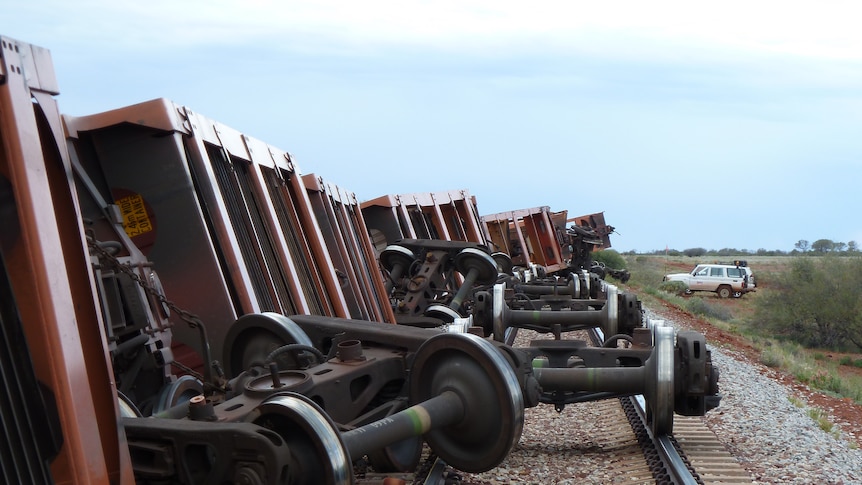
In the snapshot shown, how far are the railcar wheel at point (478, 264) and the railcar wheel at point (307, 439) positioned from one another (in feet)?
28.0

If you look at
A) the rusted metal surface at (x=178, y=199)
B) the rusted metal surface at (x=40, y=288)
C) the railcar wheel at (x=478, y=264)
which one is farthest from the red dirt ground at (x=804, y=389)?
the rusted metal surface at (x=40, y=288)

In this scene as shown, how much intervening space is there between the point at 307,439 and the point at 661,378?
10.4 feet

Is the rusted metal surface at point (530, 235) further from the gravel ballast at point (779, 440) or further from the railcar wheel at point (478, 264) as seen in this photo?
the gravel ballast at point (779, 440)

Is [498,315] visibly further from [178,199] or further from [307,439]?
[307,439]

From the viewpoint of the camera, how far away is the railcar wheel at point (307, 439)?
303 cm

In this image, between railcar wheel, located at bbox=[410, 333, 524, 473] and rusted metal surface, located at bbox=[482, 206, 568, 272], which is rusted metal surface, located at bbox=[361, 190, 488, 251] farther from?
railcar wheel, located at bbox=[410, 333, 524, 473]

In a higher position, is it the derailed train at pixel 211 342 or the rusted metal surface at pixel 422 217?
the rusted metal surface at pixel 422 217

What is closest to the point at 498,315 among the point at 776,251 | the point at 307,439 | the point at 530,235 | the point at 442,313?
the point at 442,313

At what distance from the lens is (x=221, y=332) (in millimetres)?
6355

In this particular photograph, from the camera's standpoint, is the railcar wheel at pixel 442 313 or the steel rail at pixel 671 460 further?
the railcar wheel at pixel 442 313

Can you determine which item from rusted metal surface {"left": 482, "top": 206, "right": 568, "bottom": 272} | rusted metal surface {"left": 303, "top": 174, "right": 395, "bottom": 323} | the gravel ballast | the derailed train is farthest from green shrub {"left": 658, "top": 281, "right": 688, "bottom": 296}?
the gravel ballast

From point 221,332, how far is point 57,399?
137 inches

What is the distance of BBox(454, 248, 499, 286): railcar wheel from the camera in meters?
11.7

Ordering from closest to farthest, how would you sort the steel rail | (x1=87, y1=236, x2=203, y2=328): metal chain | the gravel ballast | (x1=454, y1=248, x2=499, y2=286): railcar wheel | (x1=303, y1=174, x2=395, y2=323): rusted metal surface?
(x1=87, y1=236, x2=203, y2=328): metal chain → the steel rail → the gravel ballast → (x1=303, y1=174, x2=395, y2=323): rusted metal surface → (x1=454, y1=248, x2=499, y2=286): railcar wheel
